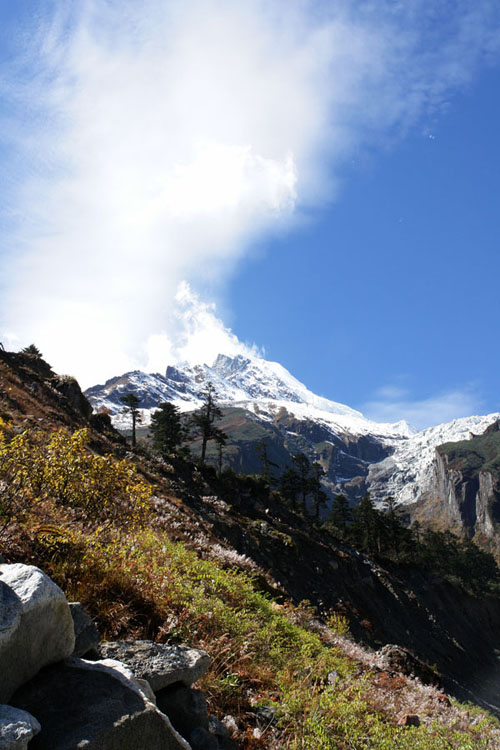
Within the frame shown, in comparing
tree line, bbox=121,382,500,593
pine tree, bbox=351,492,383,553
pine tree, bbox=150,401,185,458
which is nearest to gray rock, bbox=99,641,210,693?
tree line, bbox=121,382,500,593

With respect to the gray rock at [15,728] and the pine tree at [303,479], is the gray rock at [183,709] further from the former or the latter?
the pine tree at [303,479]

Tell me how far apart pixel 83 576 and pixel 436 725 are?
547 centimetres

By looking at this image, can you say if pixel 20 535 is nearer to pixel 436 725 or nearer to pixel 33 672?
pixel 33 672

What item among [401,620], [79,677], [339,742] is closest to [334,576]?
[401,620]

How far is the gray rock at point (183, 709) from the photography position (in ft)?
12.4

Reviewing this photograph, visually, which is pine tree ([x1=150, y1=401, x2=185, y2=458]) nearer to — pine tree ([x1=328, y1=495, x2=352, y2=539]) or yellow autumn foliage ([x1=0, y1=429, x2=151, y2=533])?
pine tree ([x1=328, y1=495, x2=352, y2=539])

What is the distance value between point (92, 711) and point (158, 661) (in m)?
1.37

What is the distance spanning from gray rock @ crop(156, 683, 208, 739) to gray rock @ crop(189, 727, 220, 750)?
0.09 meters

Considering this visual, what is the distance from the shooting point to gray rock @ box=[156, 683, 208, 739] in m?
3.79

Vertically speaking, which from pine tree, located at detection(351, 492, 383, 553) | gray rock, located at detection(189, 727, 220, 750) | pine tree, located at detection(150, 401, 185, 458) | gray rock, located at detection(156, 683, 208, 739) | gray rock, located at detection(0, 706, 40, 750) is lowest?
pine tree, located at detection(351, 492, 383, 553)

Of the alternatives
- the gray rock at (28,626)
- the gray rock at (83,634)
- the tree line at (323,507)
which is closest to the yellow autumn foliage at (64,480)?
the gray rock at (83,634)

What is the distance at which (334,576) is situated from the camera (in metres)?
29.7

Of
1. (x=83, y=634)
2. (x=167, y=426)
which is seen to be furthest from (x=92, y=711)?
(x=167, y=426)

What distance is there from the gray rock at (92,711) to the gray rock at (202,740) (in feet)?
2.70
